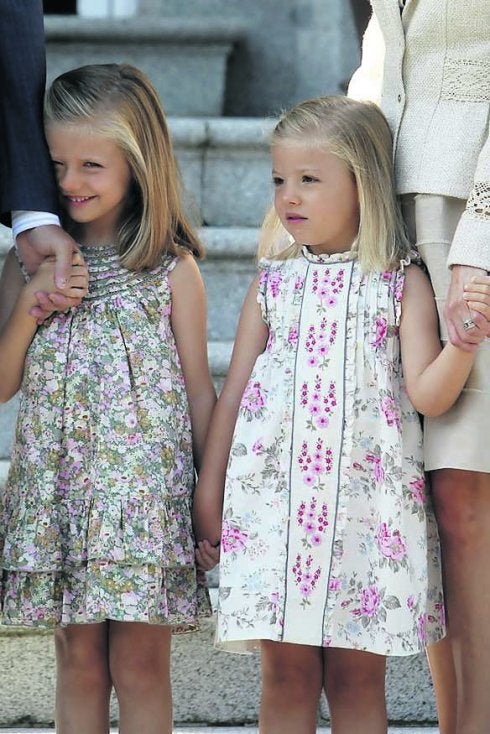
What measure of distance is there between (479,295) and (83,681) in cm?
82

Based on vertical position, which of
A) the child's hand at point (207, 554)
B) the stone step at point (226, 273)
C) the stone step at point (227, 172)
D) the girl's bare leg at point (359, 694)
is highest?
the stone step at point (227, 172)

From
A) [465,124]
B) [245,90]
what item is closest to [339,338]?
[465,124]

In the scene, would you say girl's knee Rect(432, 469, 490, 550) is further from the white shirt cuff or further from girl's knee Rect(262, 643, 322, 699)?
the white shirt cuff

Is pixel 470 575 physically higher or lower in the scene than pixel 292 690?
higher

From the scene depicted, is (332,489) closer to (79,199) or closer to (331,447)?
(331,447)

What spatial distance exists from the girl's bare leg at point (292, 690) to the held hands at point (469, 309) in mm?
518

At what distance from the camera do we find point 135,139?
2.11m

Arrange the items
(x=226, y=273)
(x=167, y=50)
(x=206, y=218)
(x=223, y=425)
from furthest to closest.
Answer: (x=167, y=50)
(x=206, y=218)
(x=226, y=273)
(x=223, y=425)

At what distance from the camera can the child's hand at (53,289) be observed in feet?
6.65

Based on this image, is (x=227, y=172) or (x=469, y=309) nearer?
(x=469, y=309)

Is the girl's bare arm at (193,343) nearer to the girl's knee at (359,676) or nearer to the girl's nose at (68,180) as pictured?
the girl's nose at (68,180)

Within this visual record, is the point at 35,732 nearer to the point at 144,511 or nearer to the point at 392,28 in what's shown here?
the point at 144,511

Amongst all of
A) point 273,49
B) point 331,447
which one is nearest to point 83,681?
point 331,447

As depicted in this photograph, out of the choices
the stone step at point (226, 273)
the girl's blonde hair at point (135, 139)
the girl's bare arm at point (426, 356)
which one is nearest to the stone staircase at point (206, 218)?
the stone step at point (226, 273)
